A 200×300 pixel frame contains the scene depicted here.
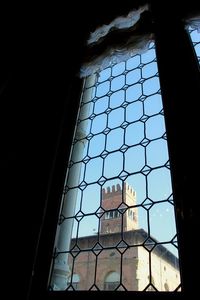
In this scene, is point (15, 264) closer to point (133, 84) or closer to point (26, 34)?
point (133, 84)

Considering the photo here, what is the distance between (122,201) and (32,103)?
0.90 meters

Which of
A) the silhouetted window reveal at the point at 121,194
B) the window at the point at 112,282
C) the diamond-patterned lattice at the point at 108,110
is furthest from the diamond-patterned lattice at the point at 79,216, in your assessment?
the diamond-patterned lattice at the point at 108,110

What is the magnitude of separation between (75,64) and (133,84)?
45 centimetres

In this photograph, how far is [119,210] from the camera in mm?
1039

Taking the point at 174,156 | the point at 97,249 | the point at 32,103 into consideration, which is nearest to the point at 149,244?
the point at 97,249

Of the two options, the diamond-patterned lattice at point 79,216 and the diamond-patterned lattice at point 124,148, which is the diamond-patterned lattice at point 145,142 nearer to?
the diamond-patterned lattice at point 124,148

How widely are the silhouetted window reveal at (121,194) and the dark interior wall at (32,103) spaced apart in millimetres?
111

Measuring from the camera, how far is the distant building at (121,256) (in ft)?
2.70

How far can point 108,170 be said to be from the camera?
1191mm

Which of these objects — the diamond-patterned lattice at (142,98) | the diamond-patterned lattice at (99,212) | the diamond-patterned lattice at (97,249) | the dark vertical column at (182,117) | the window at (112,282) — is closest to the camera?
the dark vertical column at (182,117)

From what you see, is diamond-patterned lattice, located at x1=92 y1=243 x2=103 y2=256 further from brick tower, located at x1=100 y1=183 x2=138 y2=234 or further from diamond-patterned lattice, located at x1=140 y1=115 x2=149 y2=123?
diamond-patterned lattice, located at x1=140 y1=115 x2=149 y2=123

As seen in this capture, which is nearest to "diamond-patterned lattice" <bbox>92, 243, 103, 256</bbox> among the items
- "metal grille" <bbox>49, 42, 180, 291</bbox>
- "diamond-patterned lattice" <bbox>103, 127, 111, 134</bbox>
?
"metal grille" <bbox>49, 42, 180, 291</bbox>

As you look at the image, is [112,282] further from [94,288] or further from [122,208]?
[122,208]

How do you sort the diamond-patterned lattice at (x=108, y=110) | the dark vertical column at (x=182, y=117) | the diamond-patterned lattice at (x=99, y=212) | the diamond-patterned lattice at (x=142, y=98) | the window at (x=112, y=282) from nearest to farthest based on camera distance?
the dark vertical column at (x=182, y=117), the window at (x=112, y=282), the diamond-patterned lattice at (x=99, y=212), the diamond-patterned lattice at (x=142, y=98), the diamond-patterned lattice at (x=108, y=110)
